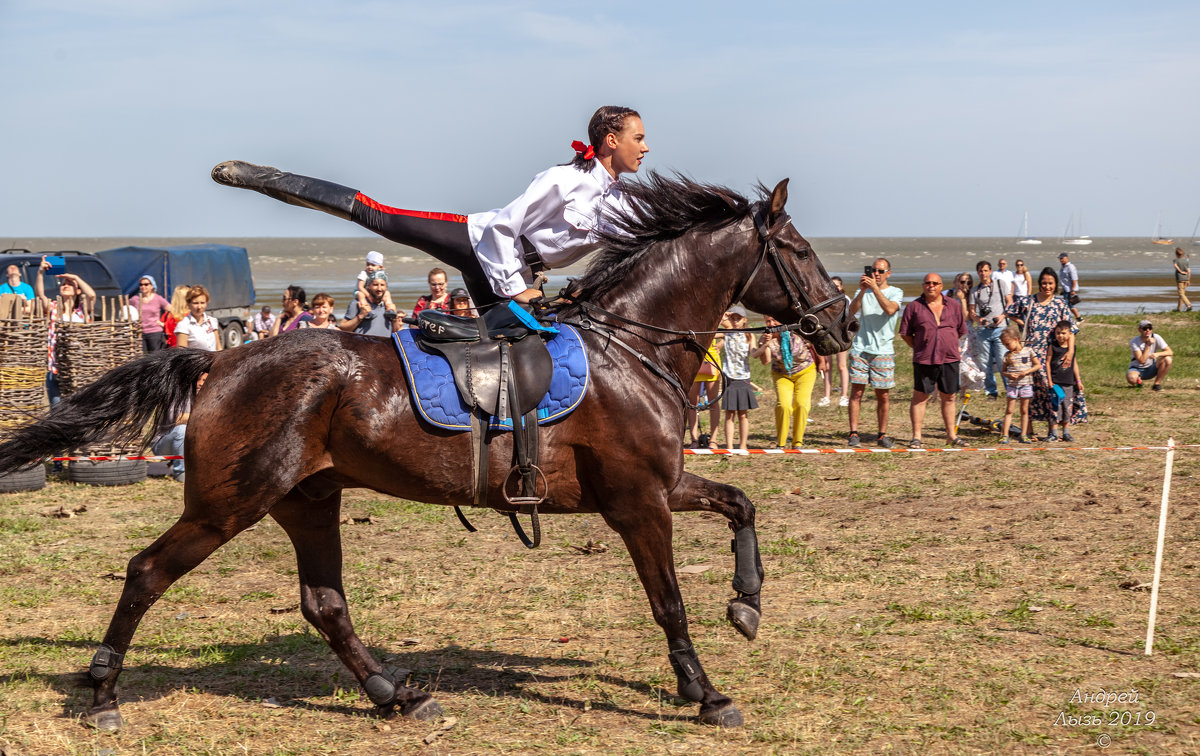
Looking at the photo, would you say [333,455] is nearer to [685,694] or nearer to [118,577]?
[685,694]

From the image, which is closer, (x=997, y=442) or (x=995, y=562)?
(x=995, y=562)

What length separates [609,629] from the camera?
647 centimetres

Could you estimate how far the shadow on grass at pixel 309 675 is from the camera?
17.9ft

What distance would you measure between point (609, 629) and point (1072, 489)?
5.57m

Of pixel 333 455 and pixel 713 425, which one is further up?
pixel 333 455

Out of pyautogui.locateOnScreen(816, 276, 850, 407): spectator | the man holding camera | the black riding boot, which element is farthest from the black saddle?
the man holding camera

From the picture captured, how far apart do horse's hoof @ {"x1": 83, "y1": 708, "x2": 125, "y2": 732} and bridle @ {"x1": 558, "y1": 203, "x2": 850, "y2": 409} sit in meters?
2.78

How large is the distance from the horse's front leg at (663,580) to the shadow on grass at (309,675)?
0.26m

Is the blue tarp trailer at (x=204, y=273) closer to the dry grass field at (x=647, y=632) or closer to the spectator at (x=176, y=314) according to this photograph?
the spectator at (x=176, y=314)

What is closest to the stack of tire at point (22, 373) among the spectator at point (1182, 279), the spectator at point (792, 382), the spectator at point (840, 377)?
the spectator at point (792, 382)

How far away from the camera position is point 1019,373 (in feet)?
43.9

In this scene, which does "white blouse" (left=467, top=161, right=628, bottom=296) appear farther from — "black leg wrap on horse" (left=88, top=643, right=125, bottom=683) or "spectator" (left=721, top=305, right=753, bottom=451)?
"spectator" (left=721, top=305, right=753, bottom=451)

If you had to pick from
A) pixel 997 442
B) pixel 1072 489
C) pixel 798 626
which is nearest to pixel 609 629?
pixel 798 626

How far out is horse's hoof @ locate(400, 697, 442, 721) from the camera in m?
5.23
